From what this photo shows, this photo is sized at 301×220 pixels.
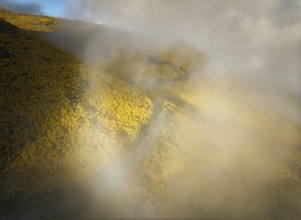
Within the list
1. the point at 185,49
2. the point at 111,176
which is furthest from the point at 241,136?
the point at 185,49

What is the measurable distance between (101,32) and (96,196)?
109 m

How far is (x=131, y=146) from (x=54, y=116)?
12224 millimetres

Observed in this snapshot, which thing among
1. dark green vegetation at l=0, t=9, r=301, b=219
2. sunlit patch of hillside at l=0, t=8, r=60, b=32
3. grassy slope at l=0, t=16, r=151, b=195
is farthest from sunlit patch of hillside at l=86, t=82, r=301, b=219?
sunlit patch of hillside at l=0, t=8, r=60, b=32

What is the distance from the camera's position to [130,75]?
76.1 meters

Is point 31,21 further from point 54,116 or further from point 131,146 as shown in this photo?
point 131,146

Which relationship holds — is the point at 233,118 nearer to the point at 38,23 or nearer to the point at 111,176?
the point at 111,176

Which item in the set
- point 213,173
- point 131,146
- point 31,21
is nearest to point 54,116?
point 131,146

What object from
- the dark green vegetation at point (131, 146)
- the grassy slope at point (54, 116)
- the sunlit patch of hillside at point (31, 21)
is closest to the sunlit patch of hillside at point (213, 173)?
the dark green vegetation at point (131, 146)

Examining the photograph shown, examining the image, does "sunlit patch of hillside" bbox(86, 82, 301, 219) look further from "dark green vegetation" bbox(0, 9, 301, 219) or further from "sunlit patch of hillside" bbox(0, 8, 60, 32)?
"sunlit patch of hillside" bbox(0, 8, 60, 32)

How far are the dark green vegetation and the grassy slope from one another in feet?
0.45

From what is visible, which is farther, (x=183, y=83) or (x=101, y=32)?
(x=101, y=32)

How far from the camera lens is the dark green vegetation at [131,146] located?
3450cm

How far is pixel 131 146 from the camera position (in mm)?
43125

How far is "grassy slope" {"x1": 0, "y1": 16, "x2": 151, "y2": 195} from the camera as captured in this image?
34312mm
